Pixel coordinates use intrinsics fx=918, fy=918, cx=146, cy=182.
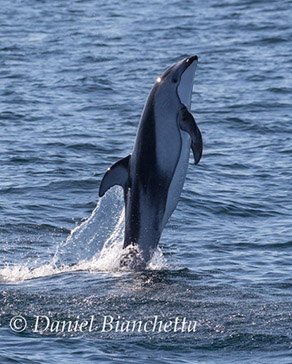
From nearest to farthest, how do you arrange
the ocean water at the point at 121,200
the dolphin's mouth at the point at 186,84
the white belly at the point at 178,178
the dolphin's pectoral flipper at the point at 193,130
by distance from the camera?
the ocean water at the point at 121,200
the dolphin's pectoral flipper at the point at 193,130
the white belly at the point at 178,178
the dolphin's mouth at the point at 186,84

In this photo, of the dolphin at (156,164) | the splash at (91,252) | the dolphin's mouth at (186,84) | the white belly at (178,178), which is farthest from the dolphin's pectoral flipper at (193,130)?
the splash at (91,252)

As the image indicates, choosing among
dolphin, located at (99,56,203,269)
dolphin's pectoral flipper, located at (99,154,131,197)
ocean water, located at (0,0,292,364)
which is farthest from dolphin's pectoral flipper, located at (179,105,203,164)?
ocean water, located at (0,0,292,364)

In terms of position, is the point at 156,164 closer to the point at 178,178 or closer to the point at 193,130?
the point at 178,178

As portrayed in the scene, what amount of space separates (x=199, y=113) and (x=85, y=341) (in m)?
16.3

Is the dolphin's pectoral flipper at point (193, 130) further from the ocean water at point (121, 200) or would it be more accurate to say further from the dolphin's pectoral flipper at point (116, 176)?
the ocean water at point (121, 200)

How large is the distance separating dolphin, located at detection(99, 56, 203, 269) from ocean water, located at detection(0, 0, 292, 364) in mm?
709

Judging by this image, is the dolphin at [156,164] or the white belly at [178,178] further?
the white belly at [178,178]

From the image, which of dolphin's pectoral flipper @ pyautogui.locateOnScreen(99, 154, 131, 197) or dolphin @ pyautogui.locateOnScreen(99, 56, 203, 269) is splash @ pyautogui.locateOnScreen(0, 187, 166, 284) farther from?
dolphin's pectoral flipper @ pyautogui.locateOnScreen(99, 154, 131, 197)

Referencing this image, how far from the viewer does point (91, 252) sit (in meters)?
16.2

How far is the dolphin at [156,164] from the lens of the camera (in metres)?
13.7

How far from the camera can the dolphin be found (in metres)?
13.7

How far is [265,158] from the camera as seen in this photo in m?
22.7

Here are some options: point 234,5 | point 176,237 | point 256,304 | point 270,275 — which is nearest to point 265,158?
point 176,237

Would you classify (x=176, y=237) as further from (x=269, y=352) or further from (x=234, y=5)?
(x=234, y=5)
